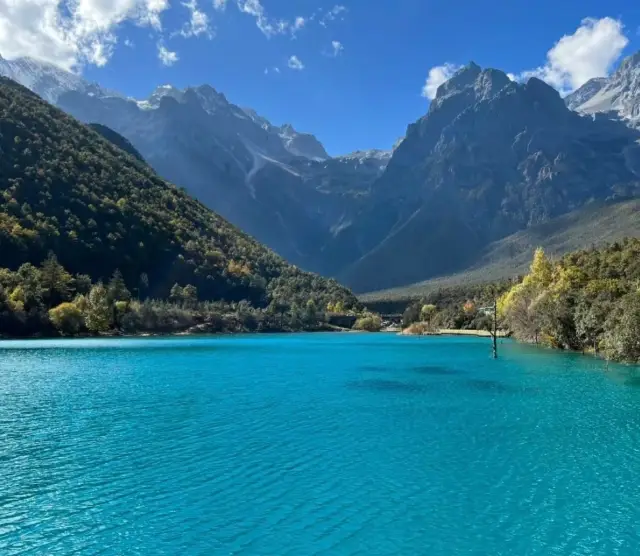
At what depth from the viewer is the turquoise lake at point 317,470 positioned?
16750mm

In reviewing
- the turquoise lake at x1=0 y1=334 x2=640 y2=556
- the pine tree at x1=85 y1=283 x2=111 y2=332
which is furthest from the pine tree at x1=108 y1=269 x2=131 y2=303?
the turquoise lake at x1=0 y1=334 x2=640 y2=556

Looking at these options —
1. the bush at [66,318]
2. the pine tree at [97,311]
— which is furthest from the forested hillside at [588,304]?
the bush at [66,318]

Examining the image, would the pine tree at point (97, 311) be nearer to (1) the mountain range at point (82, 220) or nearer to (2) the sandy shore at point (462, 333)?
(1) the mountain range at point (82, 220)

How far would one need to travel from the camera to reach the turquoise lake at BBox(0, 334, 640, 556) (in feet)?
55.0

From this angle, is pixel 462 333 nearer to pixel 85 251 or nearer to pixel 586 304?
pixel 586 304

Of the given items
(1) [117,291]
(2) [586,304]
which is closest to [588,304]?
(2) [586,304]

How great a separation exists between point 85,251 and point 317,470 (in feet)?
492

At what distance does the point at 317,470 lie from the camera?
23531 millimetres

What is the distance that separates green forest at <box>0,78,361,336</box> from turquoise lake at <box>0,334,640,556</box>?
85.4 meters

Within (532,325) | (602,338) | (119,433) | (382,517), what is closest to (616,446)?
(382,517)

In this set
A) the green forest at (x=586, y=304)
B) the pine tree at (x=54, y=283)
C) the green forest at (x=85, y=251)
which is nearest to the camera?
the green forest at (x=586, y=304)

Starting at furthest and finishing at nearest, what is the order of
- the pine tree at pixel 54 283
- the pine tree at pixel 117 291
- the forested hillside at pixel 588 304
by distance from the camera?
the pine tree at pixel 117 291
the pine tree at pixel 54 283
the forested hillside at pixel 588 304

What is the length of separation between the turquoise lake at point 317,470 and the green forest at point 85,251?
85.4 m

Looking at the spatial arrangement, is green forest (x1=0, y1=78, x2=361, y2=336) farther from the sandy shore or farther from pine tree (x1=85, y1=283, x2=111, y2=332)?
the sandy shore
